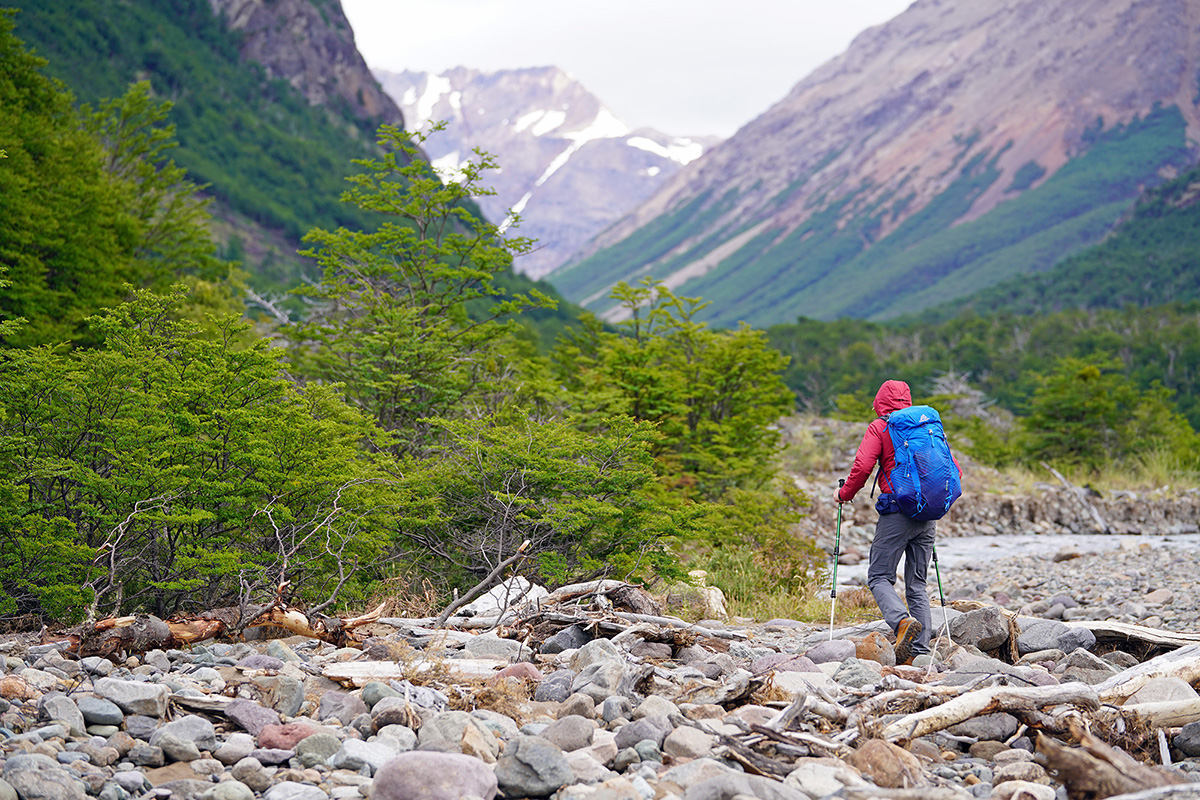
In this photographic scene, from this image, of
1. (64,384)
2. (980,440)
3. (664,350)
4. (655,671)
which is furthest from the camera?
(980,440)

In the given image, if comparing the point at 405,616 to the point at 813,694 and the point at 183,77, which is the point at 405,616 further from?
the point at 183,77

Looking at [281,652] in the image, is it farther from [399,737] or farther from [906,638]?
[906,638]

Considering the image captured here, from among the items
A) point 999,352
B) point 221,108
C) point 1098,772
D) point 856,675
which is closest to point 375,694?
point 856,675

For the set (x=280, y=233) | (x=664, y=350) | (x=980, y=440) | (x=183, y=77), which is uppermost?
(x=183, y=77)

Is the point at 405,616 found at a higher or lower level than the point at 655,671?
lower

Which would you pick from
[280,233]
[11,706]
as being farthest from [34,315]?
[280,233]

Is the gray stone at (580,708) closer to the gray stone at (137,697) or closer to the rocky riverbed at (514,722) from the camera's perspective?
the rocky riverbed at (514,722)

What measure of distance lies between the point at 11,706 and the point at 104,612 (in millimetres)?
2572

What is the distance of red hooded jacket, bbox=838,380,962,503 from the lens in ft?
19.6

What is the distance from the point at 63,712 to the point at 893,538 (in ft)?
15.9

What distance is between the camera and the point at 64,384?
21.2 ft

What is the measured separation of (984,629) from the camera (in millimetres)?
6305

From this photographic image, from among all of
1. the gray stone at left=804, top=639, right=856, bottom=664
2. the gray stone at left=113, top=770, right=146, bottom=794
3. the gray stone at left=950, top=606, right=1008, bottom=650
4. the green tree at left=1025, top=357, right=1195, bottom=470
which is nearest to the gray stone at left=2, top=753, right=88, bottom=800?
the gray stone at left=113, top=770, right=146, bottom=794

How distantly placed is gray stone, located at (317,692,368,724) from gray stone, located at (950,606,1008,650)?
4.13m
